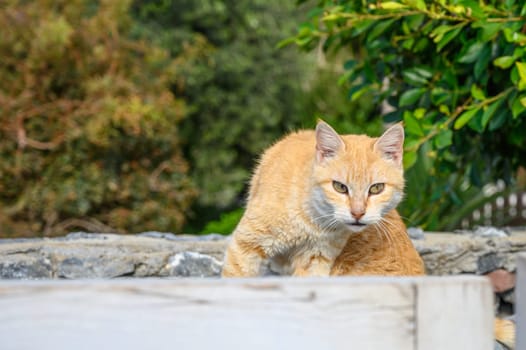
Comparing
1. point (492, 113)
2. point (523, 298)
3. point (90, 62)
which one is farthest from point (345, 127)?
point (523, 298)

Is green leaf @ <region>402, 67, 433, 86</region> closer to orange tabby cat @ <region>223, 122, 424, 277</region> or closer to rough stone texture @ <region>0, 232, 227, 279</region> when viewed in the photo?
orange tabby cat @ <region>223, 122, 424, 277</region>

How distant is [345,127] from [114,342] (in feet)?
32.6

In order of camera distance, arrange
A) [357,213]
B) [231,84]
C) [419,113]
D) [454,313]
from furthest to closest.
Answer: [231,84], [419,113], [357,213], [454,313]

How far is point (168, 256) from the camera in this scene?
428 cm

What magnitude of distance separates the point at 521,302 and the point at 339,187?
1.64 meters

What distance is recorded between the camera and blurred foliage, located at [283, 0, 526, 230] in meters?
4.23

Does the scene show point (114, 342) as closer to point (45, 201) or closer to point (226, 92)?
point (45, 201)

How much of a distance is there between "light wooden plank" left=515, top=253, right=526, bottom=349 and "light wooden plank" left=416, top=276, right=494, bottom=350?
0.55 ft

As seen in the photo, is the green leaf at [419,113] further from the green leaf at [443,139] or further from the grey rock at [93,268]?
the grey rock at [93,268]

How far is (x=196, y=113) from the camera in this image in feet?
43.8

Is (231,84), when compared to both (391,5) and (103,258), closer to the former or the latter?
(391,5)

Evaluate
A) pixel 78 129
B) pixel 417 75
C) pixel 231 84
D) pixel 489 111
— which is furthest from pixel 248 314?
pixel 231 84

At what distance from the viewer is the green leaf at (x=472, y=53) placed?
4.40 metres

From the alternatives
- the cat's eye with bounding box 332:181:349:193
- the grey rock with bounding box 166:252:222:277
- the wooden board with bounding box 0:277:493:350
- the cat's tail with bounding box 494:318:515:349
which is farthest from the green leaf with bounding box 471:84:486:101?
the wooden board with bounding box 0:277:493:350
